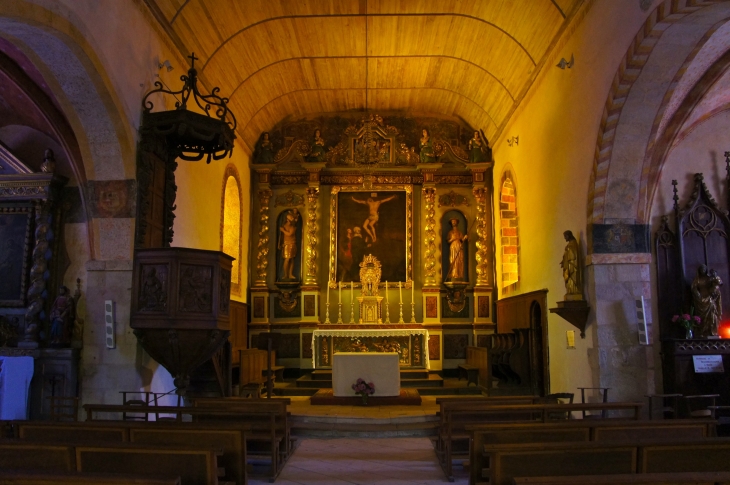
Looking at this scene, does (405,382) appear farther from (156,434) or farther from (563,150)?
(156,434)

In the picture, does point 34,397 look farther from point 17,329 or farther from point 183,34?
point 183,34

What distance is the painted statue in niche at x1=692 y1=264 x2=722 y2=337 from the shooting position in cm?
790

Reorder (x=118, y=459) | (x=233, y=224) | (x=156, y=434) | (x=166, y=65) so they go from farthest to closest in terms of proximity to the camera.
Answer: (x=233, y=224), (x=166, y=65), (x=156, y=434), (x=118, y=459)

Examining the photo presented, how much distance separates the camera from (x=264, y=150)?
14.2m

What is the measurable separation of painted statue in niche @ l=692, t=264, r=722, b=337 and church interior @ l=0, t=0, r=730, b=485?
27mm

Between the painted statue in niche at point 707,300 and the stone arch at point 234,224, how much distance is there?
26.7 ft

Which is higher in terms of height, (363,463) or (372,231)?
(372,231)

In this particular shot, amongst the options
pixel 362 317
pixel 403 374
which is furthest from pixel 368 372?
pixel 362 317

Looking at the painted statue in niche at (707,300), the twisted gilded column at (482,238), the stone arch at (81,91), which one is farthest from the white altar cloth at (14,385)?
the twisted gilded column at (482,238)

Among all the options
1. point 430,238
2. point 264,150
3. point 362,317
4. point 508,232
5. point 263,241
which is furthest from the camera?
point 264,150

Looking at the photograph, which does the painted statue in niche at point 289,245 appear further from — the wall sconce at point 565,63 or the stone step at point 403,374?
the wall sconce at point 565,63

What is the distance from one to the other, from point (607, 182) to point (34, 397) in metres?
7.26

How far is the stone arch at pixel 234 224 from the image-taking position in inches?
501

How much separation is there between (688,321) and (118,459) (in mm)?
6805
